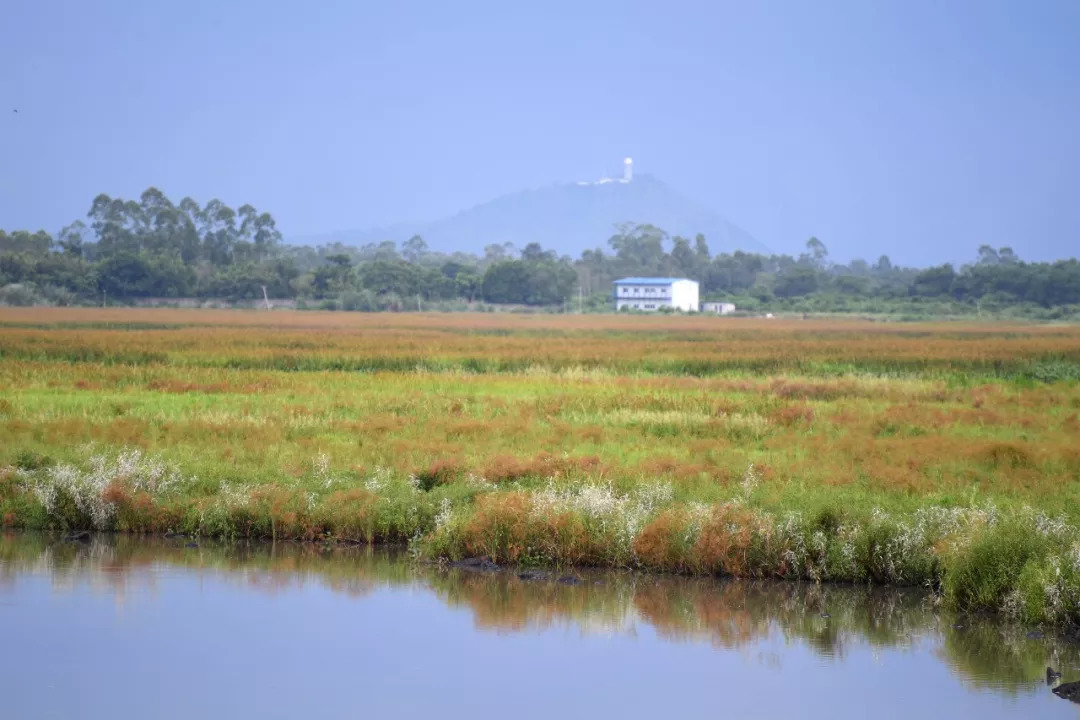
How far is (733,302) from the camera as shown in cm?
17838

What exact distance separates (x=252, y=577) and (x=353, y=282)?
138 meters

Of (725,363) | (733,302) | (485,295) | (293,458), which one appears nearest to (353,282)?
(485,295)

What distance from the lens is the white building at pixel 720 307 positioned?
167 m

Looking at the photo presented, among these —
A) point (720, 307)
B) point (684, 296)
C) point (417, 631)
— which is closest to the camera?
point (417, 631)

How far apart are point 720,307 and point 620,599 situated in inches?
6064

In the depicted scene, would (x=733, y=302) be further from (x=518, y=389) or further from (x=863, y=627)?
(x=863, y=627)

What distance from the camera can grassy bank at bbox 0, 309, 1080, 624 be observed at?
17.7m

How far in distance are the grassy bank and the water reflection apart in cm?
41

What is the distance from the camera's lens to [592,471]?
835 inches

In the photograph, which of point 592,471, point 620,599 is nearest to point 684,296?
point 592,471

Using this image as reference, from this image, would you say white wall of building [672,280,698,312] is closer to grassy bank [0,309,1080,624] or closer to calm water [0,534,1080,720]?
grassy bank [0,309,1080,624]

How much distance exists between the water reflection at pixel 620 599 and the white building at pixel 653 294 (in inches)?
5996

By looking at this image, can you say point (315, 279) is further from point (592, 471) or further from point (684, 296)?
point (592, 471)

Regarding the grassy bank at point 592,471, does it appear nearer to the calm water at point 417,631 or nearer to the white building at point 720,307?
the calm water at point 417,631
